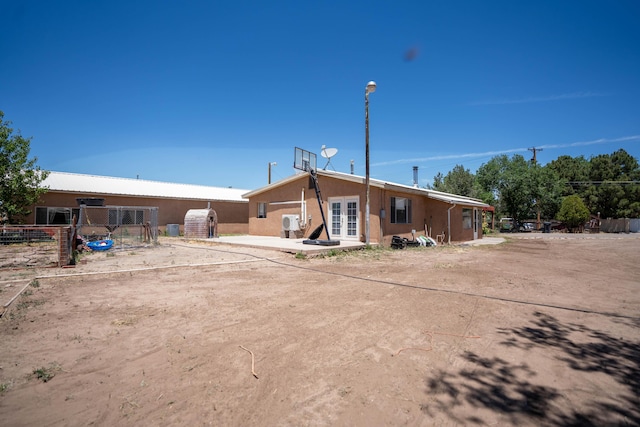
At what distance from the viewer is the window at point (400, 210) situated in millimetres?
15422

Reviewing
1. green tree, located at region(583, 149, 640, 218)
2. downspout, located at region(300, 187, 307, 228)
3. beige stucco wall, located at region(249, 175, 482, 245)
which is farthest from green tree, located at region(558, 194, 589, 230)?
downspout, located at region(300, 187, 307, 228)

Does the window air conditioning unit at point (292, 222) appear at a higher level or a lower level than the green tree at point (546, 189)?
lower

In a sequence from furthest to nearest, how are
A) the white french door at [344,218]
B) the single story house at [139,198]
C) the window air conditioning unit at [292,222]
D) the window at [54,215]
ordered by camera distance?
1. the single story house at [139,198]
2. the window air conditioning unit at [292,222]
3. the window at [54,215]
4. the white french door at [344,218]

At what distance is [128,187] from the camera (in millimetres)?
21172

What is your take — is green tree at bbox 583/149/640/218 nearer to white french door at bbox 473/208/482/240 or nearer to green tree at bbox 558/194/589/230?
green tree at bbox 558/194/589/230

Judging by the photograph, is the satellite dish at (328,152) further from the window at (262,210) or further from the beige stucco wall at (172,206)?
the beige stucco wall at (172,206)

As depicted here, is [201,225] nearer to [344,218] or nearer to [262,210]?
[262,210]

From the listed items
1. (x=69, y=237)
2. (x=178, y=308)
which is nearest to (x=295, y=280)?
(x=178, y=308)

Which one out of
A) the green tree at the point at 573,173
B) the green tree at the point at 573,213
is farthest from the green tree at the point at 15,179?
the green tree at the point at 573,173

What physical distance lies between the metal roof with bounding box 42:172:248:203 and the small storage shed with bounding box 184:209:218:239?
15.0 feet

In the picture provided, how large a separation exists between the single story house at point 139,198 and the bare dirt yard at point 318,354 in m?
13.4

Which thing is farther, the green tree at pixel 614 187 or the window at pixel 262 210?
the green tree at pixel 614 187

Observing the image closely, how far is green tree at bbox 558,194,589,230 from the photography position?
1307 inches

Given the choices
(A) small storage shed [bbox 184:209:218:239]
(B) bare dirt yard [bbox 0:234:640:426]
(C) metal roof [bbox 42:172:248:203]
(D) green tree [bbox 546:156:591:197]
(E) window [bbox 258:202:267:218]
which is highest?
(D) green tree [bbox 546:156:591:197]
